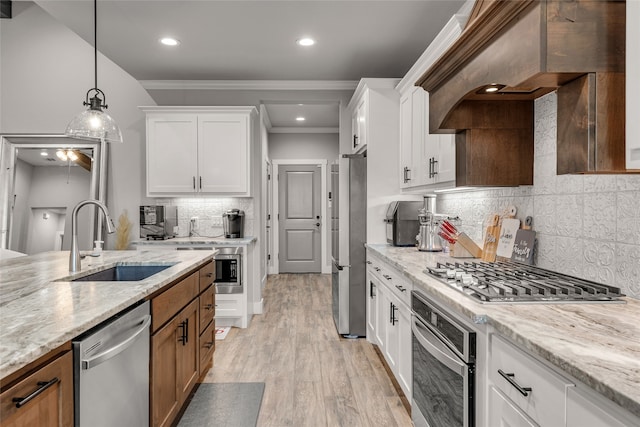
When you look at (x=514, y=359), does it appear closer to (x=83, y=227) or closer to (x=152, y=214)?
(x=152, y=214)

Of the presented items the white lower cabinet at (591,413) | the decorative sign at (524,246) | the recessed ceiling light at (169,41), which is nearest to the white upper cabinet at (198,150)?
the recessed ceiling light at (169,41)

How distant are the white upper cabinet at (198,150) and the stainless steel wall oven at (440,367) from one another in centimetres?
287

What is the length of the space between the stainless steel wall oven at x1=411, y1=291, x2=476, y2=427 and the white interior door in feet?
17.5

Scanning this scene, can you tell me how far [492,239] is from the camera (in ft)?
7.81

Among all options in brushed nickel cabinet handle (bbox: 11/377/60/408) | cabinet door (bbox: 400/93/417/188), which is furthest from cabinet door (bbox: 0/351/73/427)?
cabinet door (bbox: 400/93/417/188)

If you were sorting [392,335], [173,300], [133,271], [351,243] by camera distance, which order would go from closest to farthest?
[173,300], [133,271], [392,335], [351,243]

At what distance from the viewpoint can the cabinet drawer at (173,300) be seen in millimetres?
1837

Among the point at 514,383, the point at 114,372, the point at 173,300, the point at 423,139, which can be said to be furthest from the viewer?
the point at 423,139

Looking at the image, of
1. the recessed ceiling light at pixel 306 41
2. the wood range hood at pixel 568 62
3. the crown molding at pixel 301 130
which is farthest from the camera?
the crown molding at pixel 301 130

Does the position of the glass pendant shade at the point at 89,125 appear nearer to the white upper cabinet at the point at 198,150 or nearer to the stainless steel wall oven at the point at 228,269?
the white upper cabinet at the point at 198,150

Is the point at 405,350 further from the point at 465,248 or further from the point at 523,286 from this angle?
the point at 523,286

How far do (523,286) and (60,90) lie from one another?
17.7 ft

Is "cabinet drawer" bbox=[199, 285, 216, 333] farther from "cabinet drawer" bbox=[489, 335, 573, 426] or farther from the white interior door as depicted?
the white interior door

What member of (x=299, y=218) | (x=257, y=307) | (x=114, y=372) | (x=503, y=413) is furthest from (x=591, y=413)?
(x=299, y=218)
